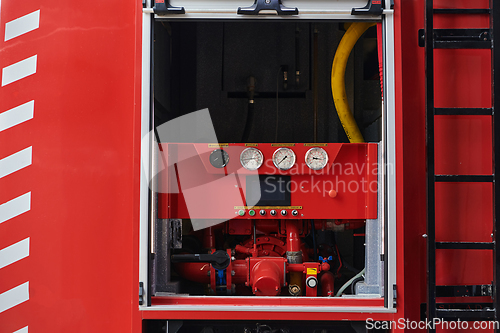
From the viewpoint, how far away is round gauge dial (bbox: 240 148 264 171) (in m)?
2.00

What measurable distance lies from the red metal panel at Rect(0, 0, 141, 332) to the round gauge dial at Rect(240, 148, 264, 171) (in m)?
0.66

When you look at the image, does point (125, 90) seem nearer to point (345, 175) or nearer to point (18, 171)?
point (18, 171)

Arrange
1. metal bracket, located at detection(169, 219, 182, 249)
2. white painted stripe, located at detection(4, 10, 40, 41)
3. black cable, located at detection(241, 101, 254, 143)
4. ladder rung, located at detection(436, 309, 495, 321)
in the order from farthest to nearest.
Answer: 1. black cable, located at detection(241, 101, 254, 143)
2. metal bracket, located at detection(169, 219, 182, 249)
3. white painted stripe, located at detection(4, 10, 40, 41)
4. ladder rung, located at detection(436, 309, 495, 321)

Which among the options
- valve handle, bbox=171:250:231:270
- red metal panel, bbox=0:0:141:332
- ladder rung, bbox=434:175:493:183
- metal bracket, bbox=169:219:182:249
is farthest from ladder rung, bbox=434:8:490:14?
metal bracket, bbox=169:219:182:249

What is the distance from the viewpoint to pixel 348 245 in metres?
2.87

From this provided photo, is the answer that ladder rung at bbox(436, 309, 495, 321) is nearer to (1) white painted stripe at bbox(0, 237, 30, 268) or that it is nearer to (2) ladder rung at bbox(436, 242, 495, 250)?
(2) ladder rung at bbox(436, 242, 495, 250)

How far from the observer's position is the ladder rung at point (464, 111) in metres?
1.78

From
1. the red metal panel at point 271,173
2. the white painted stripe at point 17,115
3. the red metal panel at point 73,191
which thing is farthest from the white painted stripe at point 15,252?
the red metal panel at point 271,173

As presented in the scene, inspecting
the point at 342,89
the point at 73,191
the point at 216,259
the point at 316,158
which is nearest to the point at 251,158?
the point at 316,158

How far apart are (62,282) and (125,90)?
3.86 feet

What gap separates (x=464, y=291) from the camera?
184 cm

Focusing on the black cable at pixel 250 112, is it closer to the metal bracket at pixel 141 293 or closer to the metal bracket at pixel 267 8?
the metal bracket at pixel 267 8

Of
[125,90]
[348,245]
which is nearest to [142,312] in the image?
[125,90]

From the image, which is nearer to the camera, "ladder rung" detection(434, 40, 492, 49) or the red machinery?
"ladder rung" detection(434, 40, 492, 49)
